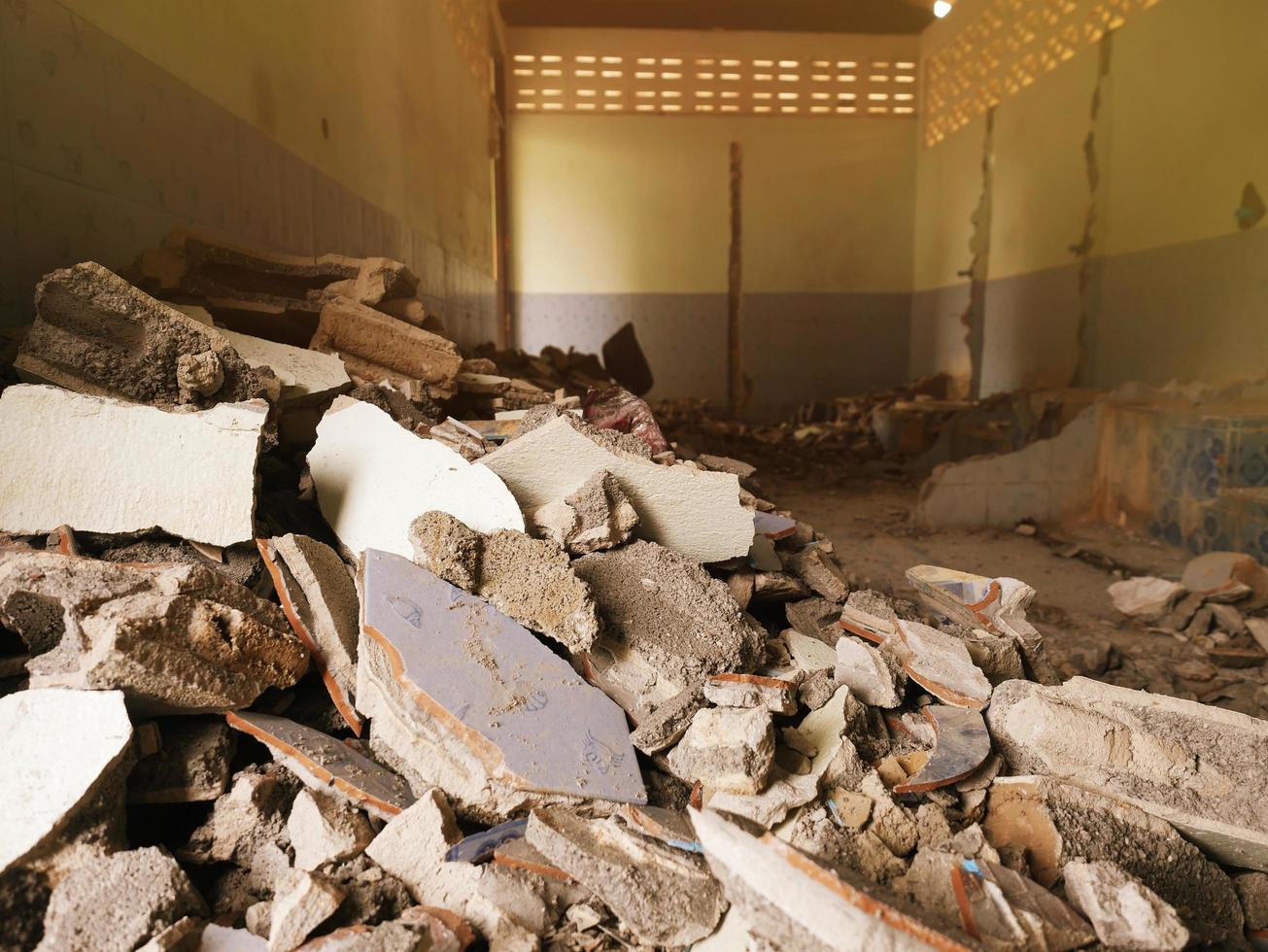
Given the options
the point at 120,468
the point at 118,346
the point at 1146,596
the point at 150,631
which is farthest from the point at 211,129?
the point at 1146,596

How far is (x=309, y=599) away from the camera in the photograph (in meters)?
1.78

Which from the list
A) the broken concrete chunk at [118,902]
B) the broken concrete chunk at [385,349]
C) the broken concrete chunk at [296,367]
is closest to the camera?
the broken concrete chunk at [118,902]

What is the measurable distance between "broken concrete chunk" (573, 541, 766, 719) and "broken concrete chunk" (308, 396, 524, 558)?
0.30 metres

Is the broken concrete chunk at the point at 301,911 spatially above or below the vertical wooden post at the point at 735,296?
below

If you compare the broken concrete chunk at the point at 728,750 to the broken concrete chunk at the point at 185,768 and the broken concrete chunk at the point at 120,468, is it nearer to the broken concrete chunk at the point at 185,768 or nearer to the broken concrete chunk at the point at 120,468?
the broken concrete chunk at the point at 185,768

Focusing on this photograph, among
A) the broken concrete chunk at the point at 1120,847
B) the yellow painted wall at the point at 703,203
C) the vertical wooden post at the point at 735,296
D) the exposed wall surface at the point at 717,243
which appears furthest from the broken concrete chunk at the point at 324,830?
the vertical wooden post at the point at 735,296

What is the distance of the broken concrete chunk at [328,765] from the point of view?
1451 millimetres

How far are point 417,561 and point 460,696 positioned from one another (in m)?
0.43

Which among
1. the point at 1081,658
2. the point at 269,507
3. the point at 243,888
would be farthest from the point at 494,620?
the point at 1081,658

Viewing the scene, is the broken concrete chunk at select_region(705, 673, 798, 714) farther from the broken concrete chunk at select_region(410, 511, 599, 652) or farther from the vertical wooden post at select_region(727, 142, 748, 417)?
the vertical wooden post at select_region(727, 142, 748, 417)

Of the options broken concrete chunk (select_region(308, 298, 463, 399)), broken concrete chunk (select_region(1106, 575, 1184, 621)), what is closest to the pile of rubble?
broken concrete chunk (select_region(308, 298, 463, 399))

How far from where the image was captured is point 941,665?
6.53 ft

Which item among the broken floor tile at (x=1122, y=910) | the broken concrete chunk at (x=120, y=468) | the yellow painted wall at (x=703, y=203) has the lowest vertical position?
the broken floor tile at (x=1122, y=910)

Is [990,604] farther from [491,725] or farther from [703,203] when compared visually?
[703,203]
